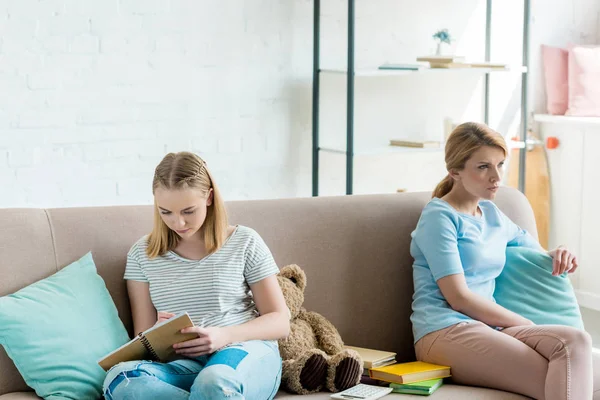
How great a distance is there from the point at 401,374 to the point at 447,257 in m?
0.37

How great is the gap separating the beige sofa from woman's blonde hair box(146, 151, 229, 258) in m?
0.13

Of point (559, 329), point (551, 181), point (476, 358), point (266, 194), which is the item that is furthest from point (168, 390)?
point (551, 181)

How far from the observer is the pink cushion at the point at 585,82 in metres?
4.64

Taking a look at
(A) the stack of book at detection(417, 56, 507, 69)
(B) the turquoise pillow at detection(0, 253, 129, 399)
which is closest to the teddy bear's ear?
(B) the turquoise pillow at detection(0, 253, 129, 399)

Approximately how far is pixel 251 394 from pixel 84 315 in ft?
1.48

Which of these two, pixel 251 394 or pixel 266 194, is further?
pixel 266 194

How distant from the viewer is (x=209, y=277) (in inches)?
87.9

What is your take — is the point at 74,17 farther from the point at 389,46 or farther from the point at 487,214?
the point at 487,214

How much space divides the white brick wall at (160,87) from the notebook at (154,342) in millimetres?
1756

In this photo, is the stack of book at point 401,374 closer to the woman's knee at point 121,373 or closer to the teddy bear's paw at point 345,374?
the teddy bear's paw at point 345,374

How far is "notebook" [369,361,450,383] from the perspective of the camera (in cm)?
222

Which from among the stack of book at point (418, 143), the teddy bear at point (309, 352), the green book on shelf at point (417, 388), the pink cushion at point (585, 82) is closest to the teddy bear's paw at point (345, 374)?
the teddy bear at point (309, 352)

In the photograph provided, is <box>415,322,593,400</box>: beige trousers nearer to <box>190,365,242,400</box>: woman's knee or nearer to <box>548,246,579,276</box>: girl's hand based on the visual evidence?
<box>548,246,579,276</box>: girl's hand

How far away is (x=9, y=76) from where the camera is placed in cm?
354
